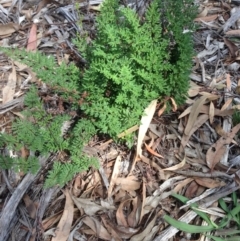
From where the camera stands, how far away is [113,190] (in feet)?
7.77

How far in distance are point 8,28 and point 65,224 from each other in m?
1.55

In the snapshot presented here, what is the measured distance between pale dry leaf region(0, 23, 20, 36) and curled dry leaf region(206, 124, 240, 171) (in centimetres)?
165

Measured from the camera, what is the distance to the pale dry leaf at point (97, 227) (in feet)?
7.30

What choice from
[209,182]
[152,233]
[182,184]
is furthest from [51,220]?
[209,182]

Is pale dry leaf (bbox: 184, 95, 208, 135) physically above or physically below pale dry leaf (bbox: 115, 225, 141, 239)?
above

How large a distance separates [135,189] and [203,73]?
0.91 meters

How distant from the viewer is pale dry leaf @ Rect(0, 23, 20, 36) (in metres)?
3.06

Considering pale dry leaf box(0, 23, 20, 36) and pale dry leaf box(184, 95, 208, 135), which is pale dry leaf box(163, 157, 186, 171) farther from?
pale dry leaf box(0, 23, 20, 36)

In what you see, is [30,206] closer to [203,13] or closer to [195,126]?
[195,126]

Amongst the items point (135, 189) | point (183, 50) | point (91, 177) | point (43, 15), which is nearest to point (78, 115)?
point (91, 177)

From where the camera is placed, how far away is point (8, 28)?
3.07m

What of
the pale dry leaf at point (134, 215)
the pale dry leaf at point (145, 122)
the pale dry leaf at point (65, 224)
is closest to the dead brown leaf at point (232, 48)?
the pale dry leaf at point (145, 122)

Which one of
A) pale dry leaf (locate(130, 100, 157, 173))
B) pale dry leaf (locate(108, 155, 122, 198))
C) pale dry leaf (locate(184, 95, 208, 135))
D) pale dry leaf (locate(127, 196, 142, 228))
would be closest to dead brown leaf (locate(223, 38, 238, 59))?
pale dry leaf (locate(184, 95, 208, 135))

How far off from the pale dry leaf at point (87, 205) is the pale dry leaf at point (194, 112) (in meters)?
0.67
